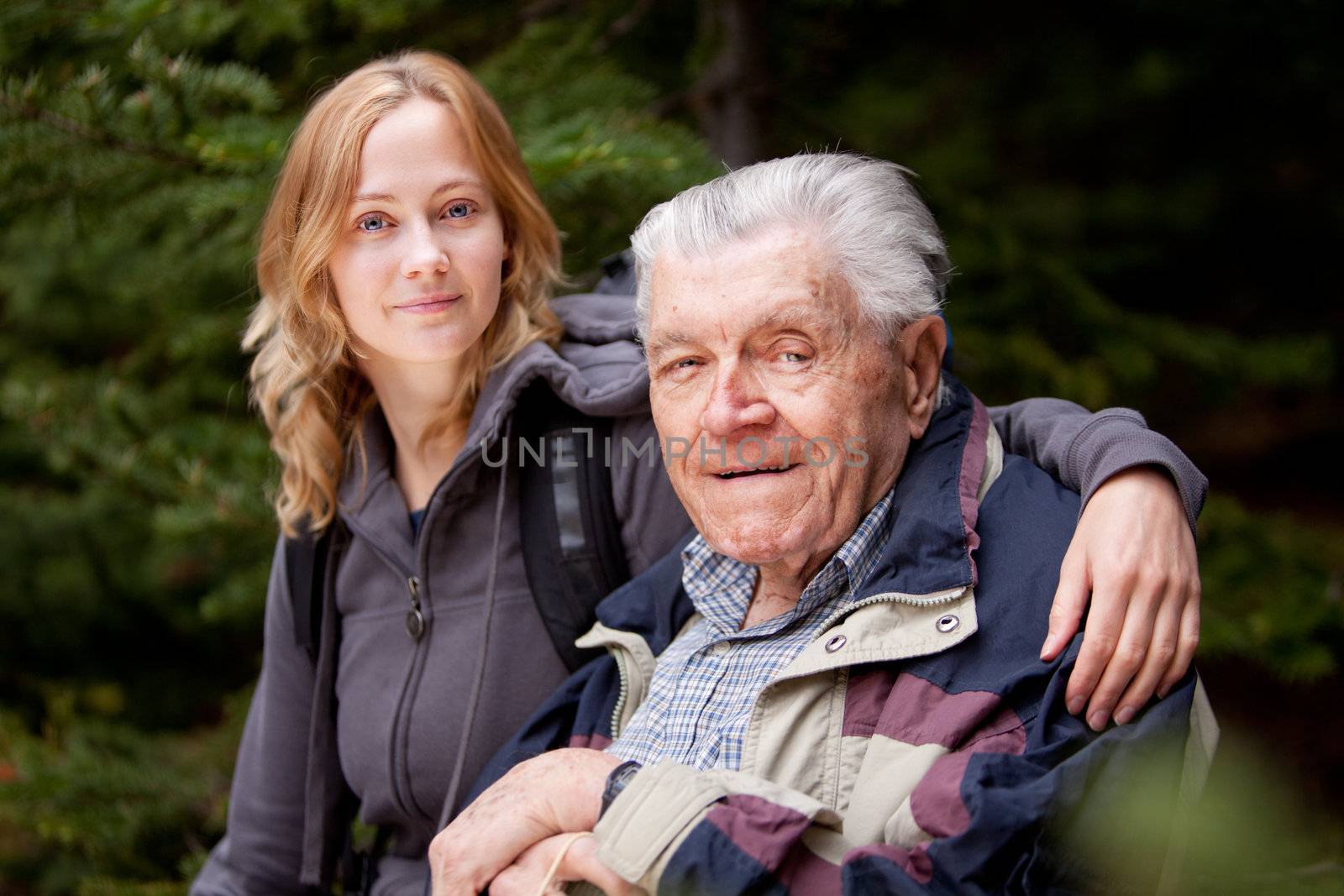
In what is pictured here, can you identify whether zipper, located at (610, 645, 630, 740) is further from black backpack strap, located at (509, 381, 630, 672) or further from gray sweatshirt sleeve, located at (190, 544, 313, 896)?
gray sweatshirt sleeve, located at (190, 544, 313, 896)

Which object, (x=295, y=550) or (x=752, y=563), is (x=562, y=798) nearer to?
(x=752, y=563)

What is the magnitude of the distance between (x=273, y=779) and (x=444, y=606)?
670 mm

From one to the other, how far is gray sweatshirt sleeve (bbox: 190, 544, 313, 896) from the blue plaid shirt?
2.97 feet

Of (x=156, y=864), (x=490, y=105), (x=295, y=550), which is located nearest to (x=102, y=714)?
(x=156, y=864)

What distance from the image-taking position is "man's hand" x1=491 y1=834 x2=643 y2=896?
1.55 metres

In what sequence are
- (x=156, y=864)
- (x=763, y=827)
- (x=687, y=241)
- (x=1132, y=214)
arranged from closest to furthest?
(x=763, y=827) → (x=687, y=241) → (x=156, y=864) → (x=1132, y=214)

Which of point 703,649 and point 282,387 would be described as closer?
point 703,649

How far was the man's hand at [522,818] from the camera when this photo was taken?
1667mm

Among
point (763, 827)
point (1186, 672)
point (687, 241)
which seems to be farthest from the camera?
point (687, 241)

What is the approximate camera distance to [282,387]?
2.35m

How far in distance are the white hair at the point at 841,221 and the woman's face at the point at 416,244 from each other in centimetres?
48

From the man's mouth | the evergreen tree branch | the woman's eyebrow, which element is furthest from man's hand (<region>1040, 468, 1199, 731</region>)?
the evergreen tree branch

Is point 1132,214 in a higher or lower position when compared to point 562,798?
higher

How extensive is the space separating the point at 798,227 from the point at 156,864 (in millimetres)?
2842
